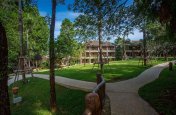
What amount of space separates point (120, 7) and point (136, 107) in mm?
6922

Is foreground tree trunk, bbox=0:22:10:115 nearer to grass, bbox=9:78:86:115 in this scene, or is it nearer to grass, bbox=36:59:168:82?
grass, bbox=9:78:86:115

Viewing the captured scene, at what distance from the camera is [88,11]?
15164mm

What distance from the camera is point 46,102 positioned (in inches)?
624

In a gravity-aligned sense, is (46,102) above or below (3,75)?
below

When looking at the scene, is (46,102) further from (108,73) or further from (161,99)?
(108,73)

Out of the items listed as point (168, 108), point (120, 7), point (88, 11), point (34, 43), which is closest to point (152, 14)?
point (120, 7)

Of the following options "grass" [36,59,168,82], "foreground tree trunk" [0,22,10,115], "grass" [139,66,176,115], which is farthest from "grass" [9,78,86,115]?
"foreground tree trunk" [0,22,10,115]

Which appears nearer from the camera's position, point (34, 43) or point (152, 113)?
point (152, 113)

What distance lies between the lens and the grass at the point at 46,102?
13688mm

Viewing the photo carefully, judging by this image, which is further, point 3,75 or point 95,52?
point 95,52

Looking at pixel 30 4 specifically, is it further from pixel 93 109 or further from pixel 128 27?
pixel 128 27

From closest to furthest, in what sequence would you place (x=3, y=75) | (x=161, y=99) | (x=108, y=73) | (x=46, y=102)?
1. (x=3, y=75)
2. (x=161, y=99)
3. (x=46, y=102)
4. (x=108, y=73)

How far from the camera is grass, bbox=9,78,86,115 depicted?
13.7 meters

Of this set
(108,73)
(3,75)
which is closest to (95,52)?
(108,73)
